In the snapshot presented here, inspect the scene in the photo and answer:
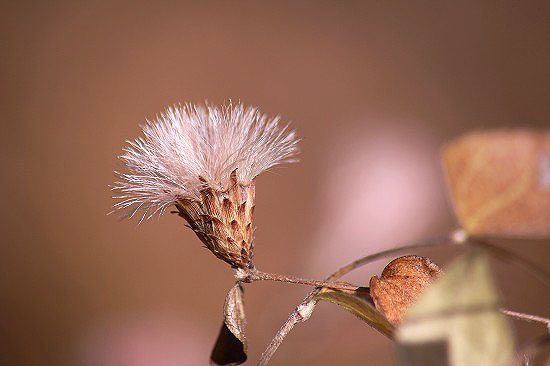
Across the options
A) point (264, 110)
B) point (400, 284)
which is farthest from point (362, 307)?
point (264, 110)

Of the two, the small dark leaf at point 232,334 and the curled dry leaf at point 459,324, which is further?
the small dark leaf at point 232,334

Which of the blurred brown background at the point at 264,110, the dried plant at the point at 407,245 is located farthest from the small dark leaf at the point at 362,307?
the blurred brown background at the point at 264,110

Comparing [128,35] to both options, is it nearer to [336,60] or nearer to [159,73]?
[159,73]

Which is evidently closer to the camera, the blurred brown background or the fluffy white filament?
the fluffy white filament

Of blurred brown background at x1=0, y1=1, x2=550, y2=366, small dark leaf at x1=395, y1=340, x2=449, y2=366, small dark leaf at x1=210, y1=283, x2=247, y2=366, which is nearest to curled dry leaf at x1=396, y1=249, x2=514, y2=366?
small dark leaf at x1=395, y1=340, x2=449, y2=366

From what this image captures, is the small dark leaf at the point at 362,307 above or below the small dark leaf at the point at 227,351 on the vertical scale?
above

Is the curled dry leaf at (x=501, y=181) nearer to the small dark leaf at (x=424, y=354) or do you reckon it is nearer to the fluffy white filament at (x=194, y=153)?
the small dark leaf at (x=424, y=354)

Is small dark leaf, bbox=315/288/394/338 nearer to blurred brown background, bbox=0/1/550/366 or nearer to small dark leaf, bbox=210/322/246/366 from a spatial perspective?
small dark leaf, bbox=210/322/246/366
